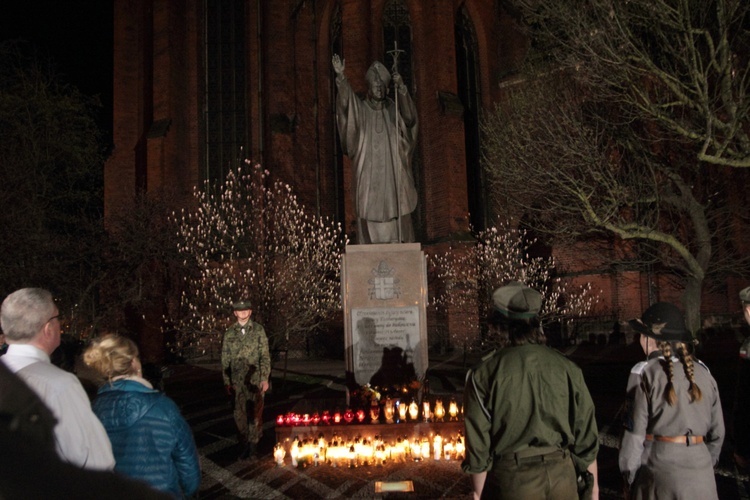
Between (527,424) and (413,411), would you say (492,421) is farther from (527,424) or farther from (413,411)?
(413,411)

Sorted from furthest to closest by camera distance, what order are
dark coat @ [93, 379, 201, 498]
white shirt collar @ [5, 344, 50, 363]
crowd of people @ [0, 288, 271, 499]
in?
dark coat @ [93, 379, 201, 498]
white shirt collar @ [5, 344, 50, 363]
crowd of people @ [0, 288, 271, 499]

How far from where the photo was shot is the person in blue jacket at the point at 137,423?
2.61 m

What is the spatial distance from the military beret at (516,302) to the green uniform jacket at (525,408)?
157mm

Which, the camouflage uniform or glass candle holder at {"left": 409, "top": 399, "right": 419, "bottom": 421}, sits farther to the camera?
the camouflage uniform

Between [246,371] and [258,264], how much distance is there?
38.1 feet

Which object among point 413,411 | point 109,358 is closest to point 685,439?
point 109,358

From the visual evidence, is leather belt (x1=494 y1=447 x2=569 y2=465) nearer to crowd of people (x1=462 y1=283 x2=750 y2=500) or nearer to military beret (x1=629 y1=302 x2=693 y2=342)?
crowd of people (x1=462 y1=283 x2=750 y2=500)

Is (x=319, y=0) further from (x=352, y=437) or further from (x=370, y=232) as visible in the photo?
(x=352, y=437)

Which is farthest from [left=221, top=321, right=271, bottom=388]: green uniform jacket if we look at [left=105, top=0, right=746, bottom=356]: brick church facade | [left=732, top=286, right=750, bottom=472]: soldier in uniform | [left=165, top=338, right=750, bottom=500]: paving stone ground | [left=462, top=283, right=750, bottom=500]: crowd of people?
[left=105, top=0, right=746, bottom=356]: brick church facade

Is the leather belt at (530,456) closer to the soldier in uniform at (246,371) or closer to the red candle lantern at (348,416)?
the red candle lantern at (348,416)

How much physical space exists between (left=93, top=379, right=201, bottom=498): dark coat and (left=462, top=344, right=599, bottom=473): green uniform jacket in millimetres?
1302

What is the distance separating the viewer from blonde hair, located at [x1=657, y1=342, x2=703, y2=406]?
3.14 meters

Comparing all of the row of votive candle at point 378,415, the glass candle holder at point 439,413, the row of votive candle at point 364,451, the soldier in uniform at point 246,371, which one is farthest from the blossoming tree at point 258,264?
the row of votive candle at point 364,451

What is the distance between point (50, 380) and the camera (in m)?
2.27
